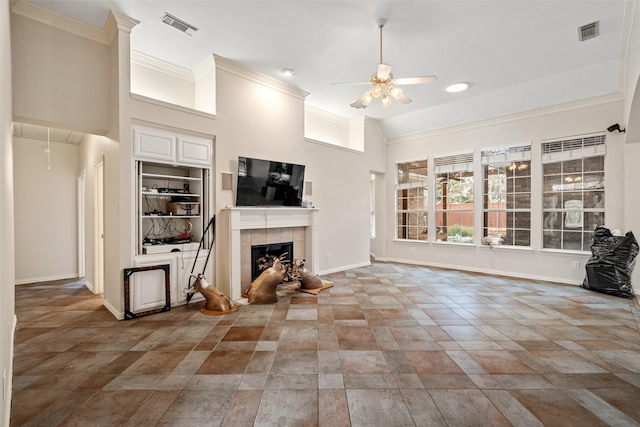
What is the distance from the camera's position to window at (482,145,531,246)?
226 inches

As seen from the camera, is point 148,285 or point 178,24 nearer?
point 178,24

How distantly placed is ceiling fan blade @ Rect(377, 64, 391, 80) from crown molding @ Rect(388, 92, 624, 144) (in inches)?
147

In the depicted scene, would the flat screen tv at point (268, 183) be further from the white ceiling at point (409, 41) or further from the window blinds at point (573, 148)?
the window blinds at point (573, 148)

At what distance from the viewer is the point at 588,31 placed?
3.58 meters

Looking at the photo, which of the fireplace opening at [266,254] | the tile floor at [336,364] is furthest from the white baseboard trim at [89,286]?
the fireplace opening at [266,254]

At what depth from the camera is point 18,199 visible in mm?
5336

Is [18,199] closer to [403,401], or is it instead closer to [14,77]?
[14,77]

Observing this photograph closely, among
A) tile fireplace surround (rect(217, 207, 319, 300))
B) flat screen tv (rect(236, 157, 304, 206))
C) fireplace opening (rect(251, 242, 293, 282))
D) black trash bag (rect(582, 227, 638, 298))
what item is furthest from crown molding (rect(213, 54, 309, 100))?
black trash bag (rect(582, 227, 638, 298))

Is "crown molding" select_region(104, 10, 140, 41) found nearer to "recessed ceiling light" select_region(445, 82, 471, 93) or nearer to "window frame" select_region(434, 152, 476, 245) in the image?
"recessed ceiling light" select_region(445, 82, 471, 93)

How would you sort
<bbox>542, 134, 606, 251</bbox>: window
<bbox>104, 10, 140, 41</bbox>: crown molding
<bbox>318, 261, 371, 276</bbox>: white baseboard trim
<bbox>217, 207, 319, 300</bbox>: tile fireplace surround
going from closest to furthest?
<bbox>104, 10, 140, 41</bbox>: crown molding, <bbox>217, 207, 319, 300</bbox>: tile fireplace surround, <bbox>542, 134, 606, 251</bbox>: window, <bbox>318, 261, 371, 276</bbox>: white baseboard trim

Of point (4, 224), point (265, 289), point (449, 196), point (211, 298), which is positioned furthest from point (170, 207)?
point (449, 196)

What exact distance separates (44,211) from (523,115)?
30.8ft

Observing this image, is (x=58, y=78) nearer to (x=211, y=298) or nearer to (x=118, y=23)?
(x=118, y=23)

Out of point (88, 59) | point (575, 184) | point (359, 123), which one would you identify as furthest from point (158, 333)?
point (575, 184)
